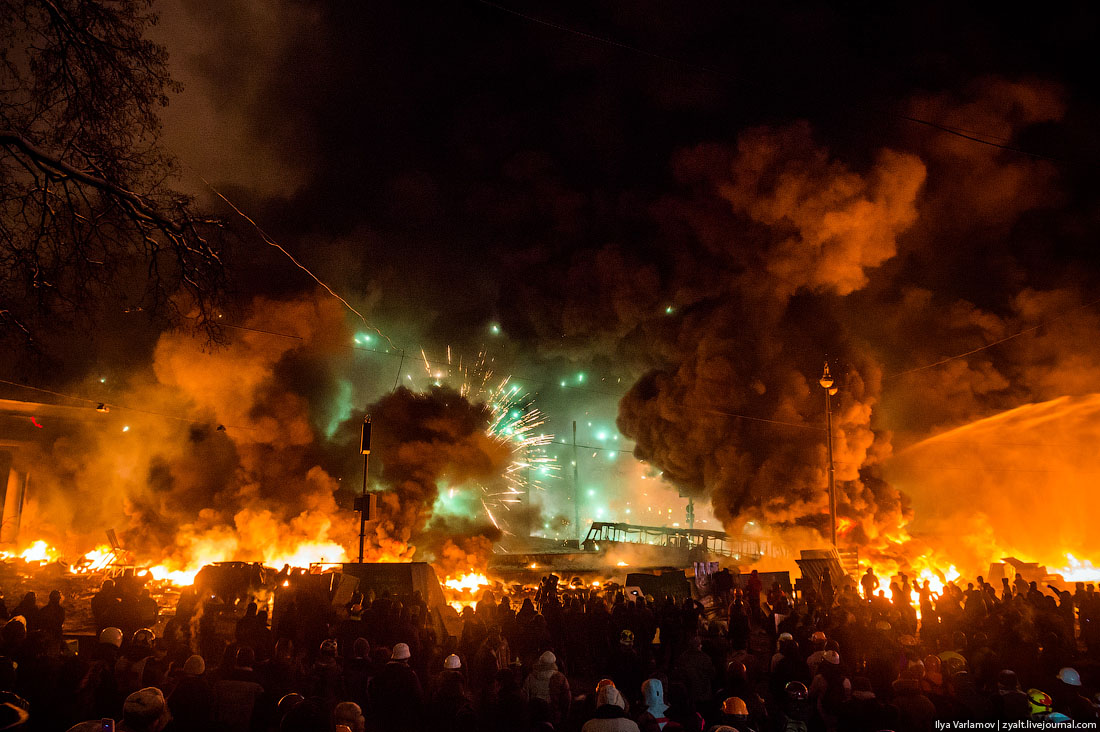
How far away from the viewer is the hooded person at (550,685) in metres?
7.39

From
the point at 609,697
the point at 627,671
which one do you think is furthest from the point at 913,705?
the point at 627,671

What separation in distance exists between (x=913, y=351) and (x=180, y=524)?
35.8 m

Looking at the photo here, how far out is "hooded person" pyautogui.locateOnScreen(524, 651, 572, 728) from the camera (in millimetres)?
7395

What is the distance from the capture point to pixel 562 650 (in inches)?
489

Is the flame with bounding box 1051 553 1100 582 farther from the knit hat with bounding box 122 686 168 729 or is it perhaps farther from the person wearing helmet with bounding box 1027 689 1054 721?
the knit hat with bounding box 122 686 168 729

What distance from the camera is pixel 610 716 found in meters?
5.45

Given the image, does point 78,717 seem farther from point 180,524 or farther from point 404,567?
point 180,524

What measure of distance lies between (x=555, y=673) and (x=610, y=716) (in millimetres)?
2303

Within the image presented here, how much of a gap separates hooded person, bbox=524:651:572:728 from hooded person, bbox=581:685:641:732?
1.85 metres

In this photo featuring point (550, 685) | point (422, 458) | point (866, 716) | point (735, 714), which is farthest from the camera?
point (422, 458)

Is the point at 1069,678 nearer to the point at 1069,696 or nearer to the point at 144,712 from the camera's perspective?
the point at 1069,696

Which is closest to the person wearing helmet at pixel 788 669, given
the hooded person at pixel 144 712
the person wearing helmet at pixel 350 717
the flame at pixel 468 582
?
the person wearing helmet at pixel 350 717

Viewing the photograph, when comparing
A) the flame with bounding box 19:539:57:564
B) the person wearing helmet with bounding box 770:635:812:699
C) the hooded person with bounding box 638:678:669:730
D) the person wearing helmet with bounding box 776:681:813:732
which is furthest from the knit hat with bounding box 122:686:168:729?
the flame with bounding box 19:539:57:564

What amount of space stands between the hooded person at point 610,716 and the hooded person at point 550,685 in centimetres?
185
